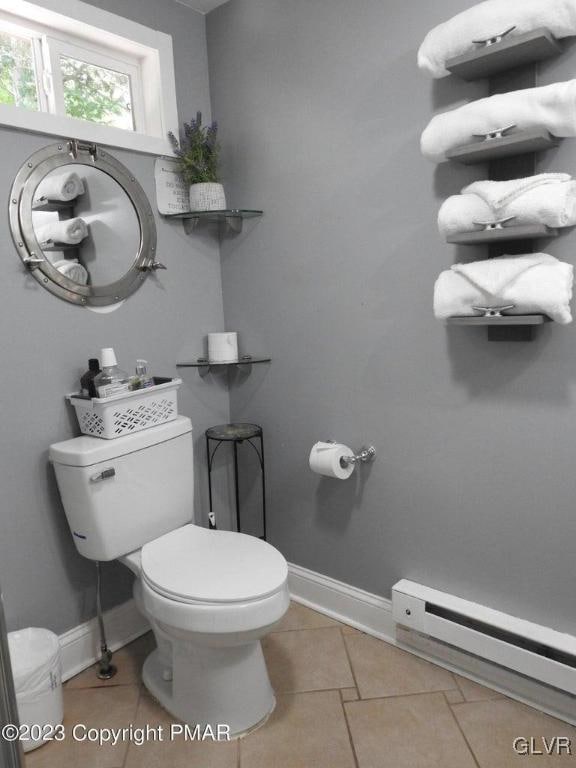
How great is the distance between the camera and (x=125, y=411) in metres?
1.74

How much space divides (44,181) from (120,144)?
309mm

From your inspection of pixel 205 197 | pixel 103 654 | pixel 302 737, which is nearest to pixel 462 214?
pixel 205 197

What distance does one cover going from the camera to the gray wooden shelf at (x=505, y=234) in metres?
1.30

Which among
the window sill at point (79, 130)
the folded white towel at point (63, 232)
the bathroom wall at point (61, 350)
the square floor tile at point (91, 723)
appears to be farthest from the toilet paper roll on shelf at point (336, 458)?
the window sill at point (79, 130)

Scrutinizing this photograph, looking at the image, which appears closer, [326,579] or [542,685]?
[542,685]

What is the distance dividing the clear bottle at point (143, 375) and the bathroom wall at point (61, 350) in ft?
0.33

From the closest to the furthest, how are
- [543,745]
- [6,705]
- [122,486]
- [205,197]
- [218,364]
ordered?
[6,705]
[543,745]
[122,486]
[205,197]
[218,364]

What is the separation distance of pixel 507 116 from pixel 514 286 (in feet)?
1.27

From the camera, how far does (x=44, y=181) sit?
66.0 inches

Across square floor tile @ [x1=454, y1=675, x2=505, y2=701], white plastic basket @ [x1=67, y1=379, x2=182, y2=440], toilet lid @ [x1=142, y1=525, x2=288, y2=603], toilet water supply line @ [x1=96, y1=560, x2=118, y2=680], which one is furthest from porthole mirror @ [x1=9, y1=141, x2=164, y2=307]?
square floor tile @ [x1=454, y1=675, x2=505, y2=701]

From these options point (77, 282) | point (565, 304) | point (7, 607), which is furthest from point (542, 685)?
point (77, 282)

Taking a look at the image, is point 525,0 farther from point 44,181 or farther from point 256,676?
point 256,676

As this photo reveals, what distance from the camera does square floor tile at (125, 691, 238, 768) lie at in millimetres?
1468

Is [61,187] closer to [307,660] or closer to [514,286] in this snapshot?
[514,286]
